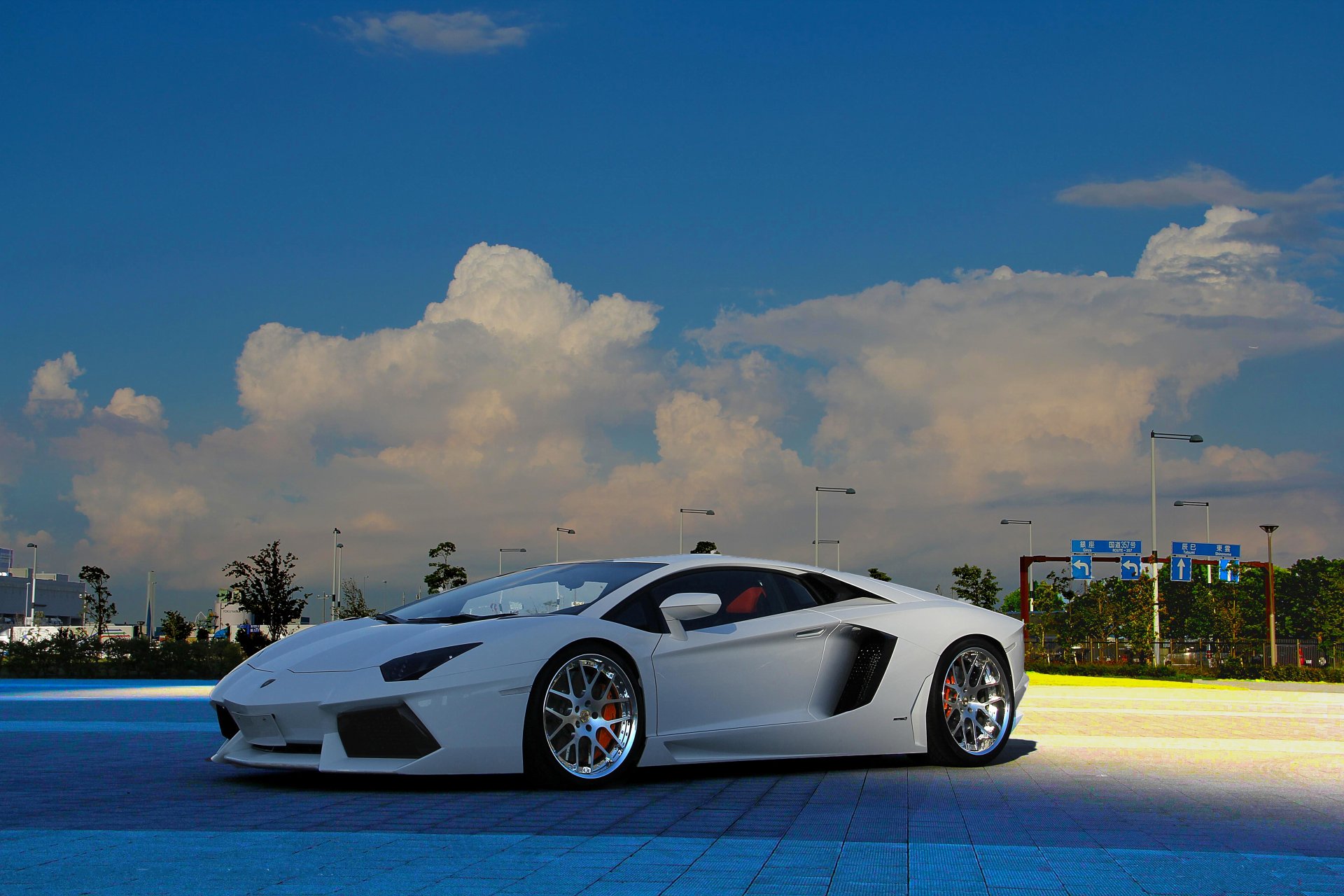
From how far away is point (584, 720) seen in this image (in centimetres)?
704

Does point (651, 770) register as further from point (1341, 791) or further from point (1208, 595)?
point (1208, 595)

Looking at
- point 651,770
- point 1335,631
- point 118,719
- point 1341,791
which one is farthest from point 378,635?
point 1335,631

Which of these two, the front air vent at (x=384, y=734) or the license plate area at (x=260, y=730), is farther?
the license plate area at (x=260, y=730)

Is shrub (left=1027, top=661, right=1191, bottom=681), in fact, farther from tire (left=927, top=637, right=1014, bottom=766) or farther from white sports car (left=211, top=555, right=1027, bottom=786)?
white sports car (left=211, top=555, right=1027, bottom=786)

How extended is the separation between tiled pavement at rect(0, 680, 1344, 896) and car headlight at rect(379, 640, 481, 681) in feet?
1.88

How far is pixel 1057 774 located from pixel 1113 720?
6308 mm

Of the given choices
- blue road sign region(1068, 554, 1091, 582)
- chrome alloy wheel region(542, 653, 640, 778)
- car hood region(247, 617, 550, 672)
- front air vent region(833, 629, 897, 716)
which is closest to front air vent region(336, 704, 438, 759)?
car hood region(247, 617, 550, 672)

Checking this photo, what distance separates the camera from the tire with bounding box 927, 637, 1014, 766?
8.41 metres

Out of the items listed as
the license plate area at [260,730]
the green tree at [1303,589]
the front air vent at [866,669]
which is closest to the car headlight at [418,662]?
the license plate area at [260,730]

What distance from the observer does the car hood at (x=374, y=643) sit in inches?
272

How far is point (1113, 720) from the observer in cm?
1378

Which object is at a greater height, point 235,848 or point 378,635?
point 378,635

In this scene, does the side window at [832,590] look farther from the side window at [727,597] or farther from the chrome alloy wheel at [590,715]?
the chrome alloy wheel at [590,715]

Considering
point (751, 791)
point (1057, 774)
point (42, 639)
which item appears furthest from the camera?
point (42, 639)
